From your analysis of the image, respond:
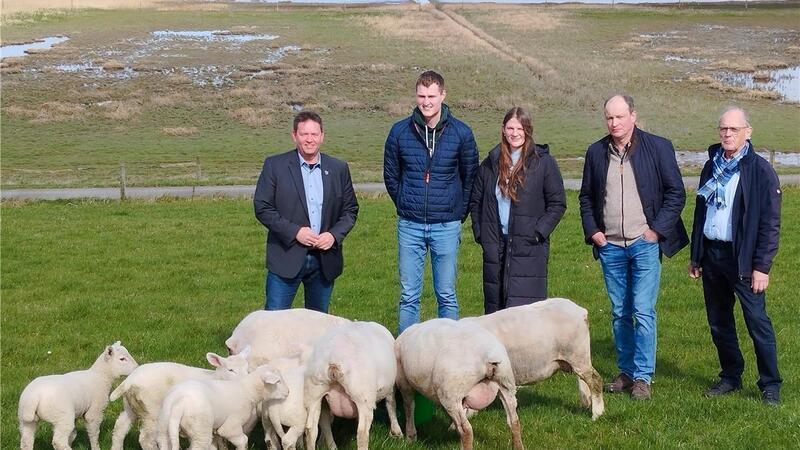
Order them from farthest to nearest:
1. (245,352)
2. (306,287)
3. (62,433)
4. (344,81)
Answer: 1. (344,81)
2. (306,287)
3. (245,352)
4. (62,433)

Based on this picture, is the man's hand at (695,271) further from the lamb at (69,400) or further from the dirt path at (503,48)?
the dirt path at (503,48)

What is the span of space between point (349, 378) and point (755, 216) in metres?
4.23

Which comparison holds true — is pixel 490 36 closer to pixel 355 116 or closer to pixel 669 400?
pixel 355 116

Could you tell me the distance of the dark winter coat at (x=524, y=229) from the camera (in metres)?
8.90

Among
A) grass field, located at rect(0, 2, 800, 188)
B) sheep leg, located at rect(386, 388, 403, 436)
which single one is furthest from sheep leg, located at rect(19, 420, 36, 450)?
grass field, located at rect(0, 2, 800, 188)

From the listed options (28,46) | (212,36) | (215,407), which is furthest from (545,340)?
(212,36)

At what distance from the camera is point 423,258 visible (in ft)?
30.4

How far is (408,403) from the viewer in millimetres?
7672

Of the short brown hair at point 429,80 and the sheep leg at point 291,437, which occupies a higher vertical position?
the short brown hair at point 429,80

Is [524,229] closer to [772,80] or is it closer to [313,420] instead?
[313,420]

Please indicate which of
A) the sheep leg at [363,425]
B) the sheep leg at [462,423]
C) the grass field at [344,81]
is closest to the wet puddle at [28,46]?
the grass field at [344,81]

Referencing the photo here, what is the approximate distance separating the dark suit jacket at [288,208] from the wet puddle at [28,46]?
74199 mm

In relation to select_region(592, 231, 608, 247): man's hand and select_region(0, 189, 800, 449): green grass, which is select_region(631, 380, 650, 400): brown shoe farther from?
select_region(592, 231, 608, 247): man's hand

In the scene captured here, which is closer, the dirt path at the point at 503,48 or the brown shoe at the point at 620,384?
the brown shoe at the point at 620,384
